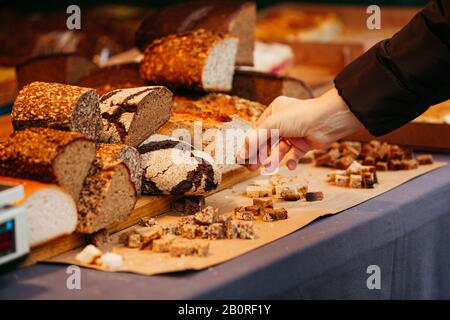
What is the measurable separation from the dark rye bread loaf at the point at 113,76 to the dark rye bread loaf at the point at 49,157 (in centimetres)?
136

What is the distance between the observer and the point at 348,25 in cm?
696

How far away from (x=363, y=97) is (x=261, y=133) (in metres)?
0.38

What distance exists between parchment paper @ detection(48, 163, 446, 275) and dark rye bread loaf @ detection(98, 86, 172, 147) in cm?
30

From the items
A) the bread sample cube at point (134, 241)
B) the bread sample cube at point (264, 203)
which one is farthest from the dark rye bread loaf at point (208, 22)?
the bread sample cube at point (134, 241)

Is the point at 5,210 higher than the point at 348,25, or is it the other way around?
the point at 348,25

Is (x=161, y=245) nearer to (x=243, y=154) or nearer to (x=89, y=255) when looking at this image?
(x=89, y=255)

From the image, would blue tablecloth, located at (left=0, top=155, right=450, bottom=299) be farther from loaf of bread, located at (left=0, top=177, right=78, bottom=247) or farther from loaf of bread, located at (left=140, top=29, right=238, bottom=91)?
loaf of bread, located at (left=140, top=29, right=238, bottom=91)

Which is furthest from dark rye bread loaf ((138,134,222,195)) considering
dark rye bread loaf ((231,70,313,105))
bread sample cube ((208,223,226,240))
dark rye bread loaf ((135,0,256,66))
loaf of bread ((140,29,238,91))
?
dark rye bread loaf ((135,0,256,66))

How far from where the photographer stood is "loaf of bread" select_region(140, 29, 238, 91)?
340 centimetres

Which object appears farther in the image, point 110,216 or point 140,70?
point 140,70

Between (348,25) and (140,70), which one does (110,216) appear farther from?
(348,25)

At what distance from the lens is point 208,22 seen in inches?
154
